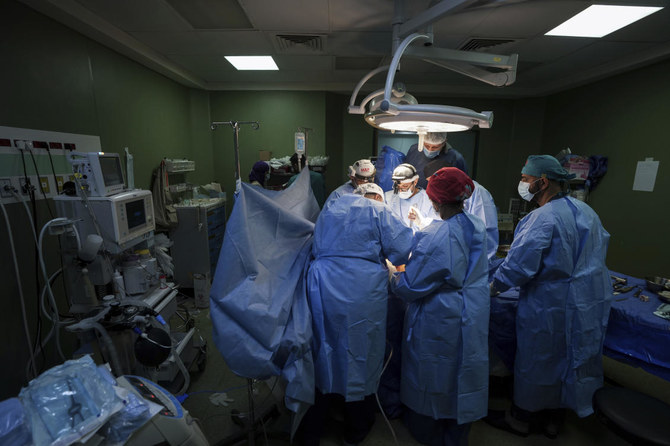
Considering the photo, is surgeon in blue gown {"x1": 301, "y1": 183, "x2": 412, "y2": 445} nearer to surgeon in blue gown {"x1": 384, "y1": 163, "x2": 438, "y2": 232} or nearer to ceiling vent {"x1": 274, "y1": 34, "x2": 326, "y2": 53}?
surgeon in blue gown {"x1": 384, "y1": 163, "x2": 438, "y2": 232}

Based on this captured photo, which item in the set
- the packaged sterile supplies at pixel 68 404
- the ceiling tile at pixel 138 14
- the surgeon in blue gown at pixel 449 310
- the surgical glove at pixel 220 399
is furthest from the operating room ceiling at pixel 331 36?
the surgical glove at pixel 220 399

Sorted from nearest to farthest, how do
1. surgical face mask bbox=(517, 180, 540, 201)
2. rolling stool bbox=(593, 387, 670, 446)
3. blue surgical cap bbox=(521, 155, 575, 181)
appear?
rolling stool bbox=(593, 387, 670, 446), blue surgical cap bbox=(521, 155, 575, 181), surgical face mask bbox=(517, 180, 540, 201)

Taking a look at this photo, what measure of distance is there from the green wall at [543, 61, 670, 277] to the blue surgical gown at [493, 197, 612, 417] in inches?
92.4

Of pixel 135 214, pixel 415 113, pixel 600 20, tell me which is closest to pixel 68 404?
pixel 135 214

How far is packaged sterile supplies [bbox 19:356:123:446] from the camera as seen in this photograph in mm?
924

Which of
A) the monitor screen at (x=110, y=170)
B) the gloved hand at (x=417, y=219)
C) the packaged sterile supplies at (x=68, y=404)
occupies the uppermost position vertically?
the monitor screen at (x=110, y=170)

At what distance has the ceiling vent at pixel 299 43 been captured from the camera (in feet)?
9.48

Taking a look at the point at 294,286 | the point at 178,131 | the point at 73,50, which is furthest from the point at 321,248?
the point at 178,131

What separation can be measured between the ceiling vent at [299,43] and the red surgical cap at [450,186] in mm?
1960

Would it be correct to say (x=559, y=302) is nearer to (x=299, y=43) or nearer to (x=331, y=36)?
(x=331, y=36)

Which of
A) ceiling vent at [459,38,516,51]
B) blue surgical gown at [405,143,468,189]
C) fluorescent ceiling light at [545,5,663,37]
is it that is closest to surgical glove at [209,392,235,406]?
blue surgical gown at [405,143,468,189]

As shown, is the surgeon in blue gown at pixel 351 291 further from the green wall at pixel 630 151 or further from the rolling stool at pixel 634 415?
the green wall at pixel 630 151

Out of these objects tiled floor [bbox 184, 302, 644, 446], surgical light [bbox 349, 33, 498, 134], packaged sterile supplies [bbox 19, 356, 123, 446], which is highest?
surgical light [bbox 349, 33, 498, 134]

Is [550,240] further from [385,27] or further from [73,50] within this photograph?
[73,50]
